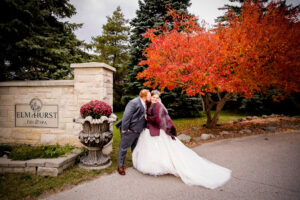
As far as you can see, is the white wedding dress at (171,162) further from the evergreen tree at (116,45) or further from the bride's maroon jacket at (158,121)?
the evergreen tree at (116,45)

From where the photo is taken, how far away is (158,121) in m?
3.59

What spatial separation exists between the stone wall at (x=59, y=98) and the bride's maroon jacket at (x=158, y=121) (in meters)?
1.72

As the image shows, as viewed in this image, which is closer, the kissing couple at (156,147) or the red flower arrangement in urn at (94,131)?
the kissing couple at (156,147)

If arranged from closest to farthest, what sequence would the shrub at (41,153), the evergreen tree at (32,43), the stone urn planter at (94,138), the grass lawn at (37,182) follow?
the grass lawn at (37,182) < the stone urn planter at (94,138) < the shrub at (41,153) < the evergreen tree at (32,43)

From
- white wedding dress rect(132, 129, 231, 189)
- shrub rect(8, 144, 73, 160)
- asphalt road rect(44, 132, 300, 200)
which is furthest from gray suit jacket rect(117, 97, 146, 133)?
shrub rect(8, 144, 73, 160)

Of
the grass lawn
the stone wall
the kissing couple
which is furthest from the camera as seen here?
the stone wall

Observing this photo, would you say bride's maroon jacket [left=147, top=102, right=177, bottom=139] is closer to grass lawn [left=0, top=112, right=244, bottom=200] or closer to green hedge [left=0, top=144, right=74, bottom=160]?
grass lawn [left=0, top=112, right=244, bottom=200]

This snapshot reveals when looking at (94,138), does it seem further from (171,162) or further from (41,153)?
(171,162)

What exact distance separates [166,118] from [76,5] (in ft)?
30.6

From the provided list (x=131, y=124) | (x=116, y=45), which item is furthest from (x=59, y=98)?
(x=116, y=45)

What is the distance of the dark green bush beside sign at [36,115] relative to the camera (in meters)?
4.83

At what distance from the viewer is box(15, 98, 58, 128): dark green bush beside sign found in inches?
190

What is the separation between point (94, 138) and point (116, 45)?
16.0 m

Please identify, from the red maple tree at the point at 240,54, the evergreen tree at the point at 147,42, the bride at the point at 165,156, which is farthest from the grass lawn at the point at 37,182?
the evergreen tree at the point at 147,42
